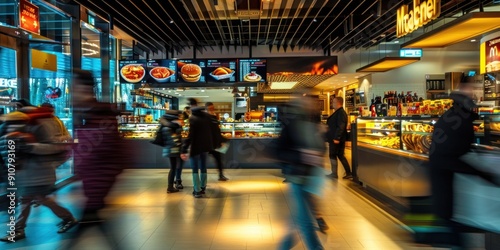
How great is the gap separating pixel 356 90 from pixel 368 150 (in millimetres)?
11727

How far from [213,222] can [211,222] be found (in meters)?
0.02

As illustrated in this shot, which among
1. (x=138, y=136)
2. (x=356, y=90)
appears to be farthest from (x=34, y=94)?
(x=356, y=90)

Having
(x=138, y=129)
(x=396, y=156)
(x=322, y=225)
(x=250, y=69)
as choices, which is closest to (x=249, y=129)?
(x=250, y=69)

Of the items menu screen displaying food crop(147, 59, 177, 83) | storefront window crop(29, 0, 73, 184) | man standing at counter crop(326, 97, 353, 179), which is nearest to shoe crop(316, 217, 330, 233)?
man standing at counter crop(326, 97, 353, 179)

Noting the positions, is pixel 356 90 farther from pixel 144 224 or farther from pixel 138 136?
pixel 144 224

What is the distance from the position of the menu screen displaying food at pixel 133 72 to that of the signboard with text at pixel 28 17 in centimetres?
417

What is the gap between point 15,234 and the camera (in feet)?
12.4

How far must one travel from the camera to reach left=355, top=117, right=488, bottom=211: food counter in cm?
440

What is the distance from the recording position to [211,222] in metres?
4.43

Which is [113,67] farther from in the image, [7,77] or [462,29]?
[462,29]

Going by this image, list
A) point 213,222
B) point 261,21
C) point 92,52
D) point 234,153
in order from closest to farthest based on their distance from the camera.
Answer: point 213,222 < point 92,52 < point 234,153 < point 261,21

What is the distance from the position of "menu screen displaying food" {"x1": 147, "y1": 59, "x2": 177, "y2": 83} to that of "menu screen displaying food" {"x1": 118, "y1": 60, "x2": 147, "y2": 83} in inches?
6.9

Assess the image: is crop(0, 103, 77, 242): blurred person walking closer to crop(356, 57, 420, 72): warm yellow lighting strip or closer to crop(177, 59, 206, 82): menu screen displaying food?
crop(177, 59, 206, 82): menu screen displaying food

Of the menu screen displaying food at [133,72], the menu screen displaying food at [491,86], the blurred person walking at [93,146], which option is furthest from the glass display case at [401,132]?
the menu screen displaying food at [133,72]
